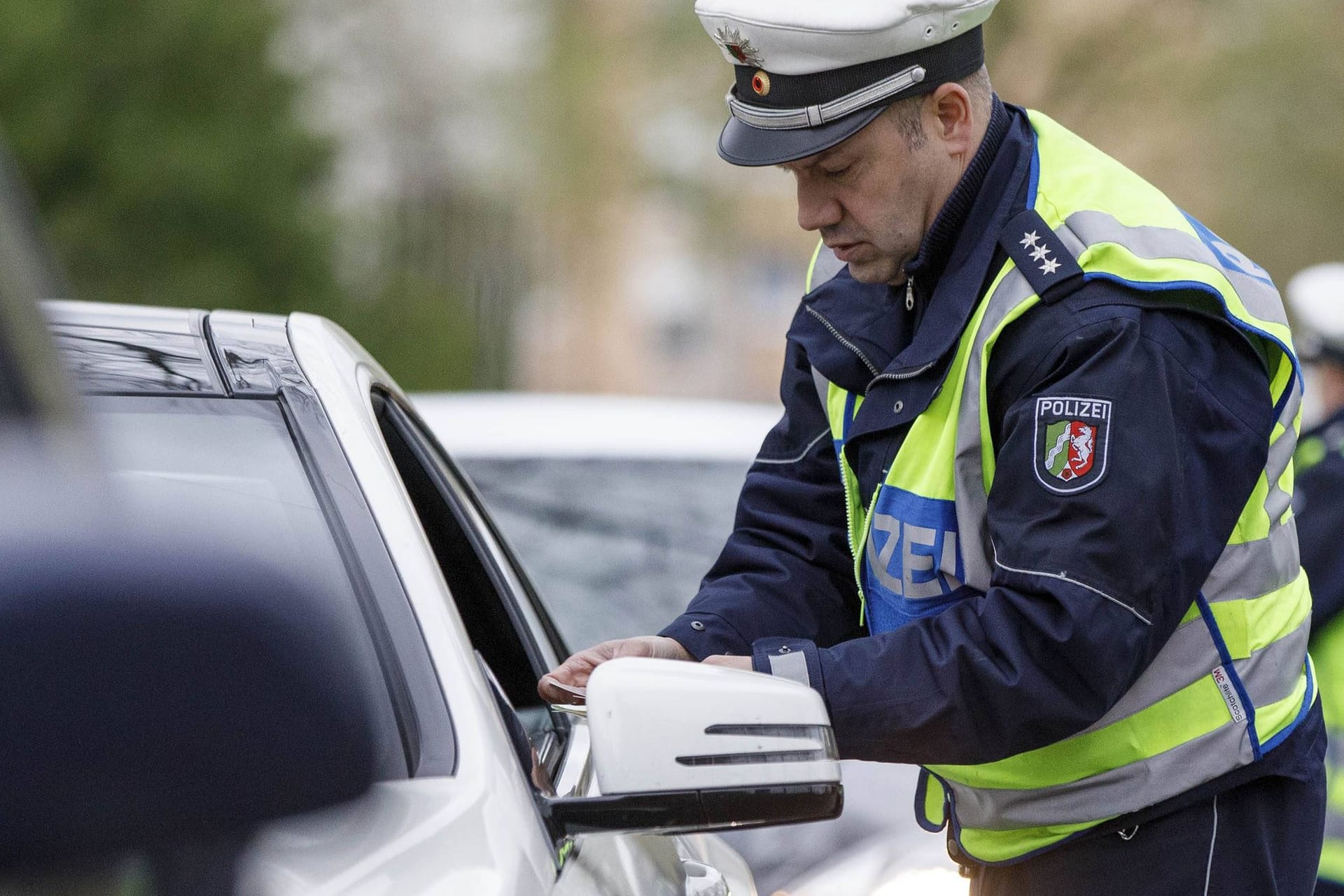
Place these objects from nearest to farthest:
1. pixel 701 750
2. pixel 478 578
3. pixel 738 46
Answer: pixel 701 750 → pixel 738 46 → pixel 478 578

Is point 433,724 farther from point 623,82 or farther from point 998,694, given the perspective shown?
point 623,82

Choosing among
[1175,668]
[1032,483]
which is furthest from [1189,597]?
[1032,483]

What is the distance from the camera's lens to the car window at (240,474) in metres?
1.67

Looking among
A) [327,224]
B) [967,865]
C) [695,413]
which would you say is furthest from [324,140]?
[967,865]

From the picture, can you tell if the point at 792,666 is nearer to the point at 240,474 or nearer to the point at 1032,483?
the point at 1032,483

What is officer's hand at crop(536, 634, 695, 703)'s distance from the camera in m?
1.97

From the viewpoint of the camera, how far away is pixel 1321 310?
166 inches

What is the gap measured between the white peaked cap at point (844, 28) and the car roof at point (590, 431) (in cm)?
217

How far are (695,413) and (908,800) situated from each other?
5.54 ft

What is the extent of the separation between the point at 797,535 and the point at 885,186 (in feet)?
1.89

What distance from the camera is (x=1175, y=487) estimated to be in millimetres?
1872

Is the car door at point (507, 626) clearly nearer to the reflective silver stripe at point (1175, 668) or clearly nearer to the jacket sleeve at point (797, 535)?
the jacket sleeve at point (797, 535)

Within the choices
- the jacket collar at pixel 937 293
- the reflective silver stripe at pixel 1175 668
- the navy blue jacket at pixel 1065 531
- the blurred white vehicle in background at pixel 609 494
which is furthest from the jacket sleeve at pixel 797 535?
the blurred white vehicle in background at pixel 609 494

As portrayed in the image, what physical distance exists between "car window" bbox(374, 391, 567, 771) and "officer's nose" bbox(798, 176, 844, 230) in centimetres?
61
